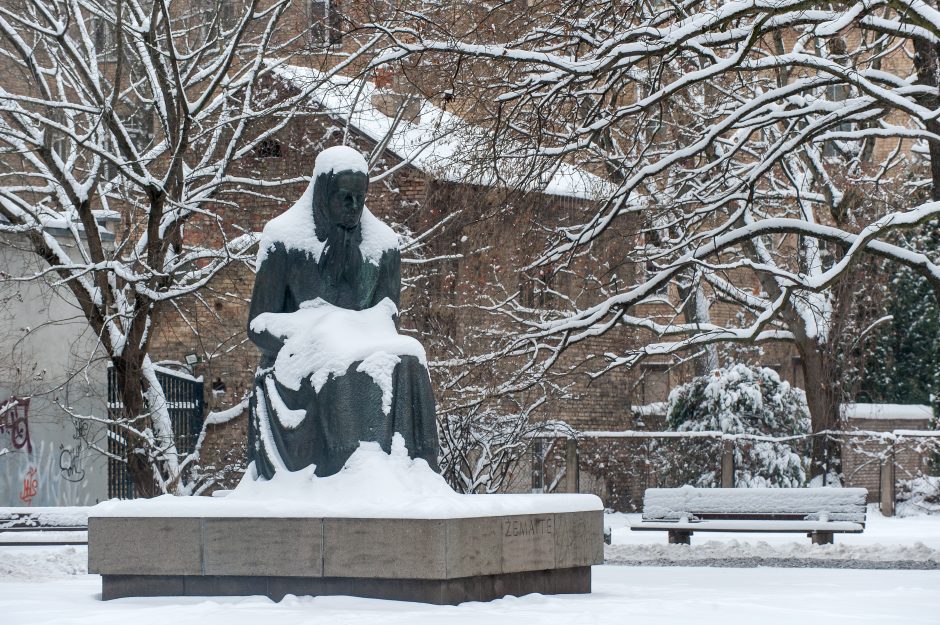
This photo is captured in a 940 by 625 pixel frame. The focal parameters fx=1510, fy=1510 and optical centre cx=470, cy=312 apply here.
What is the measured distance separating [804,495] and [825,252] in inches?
286

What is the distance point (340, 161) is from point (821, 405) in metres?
13.0

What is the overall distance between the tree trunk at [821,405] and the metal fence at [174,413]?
831 centimetres

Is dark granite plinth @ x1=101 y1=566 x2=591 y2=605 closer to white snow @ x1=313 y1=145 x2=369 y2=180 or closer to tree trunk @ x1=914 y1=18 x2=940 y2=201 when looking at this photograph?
white snow @ x1=313 y1=145 x2=369 y2=180

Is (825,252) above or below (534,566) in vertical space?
above

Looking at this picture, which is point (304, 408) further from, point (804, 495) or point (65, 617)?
point (804, 495)

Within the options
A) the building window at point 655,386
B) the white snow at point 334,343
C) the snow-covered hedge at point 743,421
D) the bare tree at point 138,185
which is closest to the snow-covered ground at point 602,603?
the white snow at point 334,343

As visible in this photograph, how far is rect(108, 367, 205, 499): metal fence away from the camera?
2023cm

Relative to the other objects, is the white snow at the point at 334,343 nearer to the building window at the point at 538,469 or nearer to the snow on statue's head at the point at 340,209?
the snow on statue's head at the point at 340,209

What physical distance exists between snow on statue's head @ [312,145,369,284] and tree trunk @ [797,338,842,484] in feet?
39.9

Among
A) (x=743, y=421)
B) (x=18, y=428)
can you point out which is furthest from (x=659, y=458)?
(x=18, y=428)

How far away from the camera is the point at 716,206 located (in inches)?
587

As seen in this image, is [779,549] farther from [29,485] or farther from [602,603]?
[29,485]

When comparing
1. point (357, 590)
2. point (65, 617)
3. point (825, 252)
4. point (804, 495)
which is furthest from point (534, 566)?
point (825, 252)

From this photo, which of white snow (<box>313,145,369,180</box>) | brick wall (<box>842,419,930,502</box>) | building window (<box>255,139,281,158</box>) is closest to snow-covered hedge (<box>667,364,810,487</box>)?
brick wall (<box>842,419,930,502</box>)
